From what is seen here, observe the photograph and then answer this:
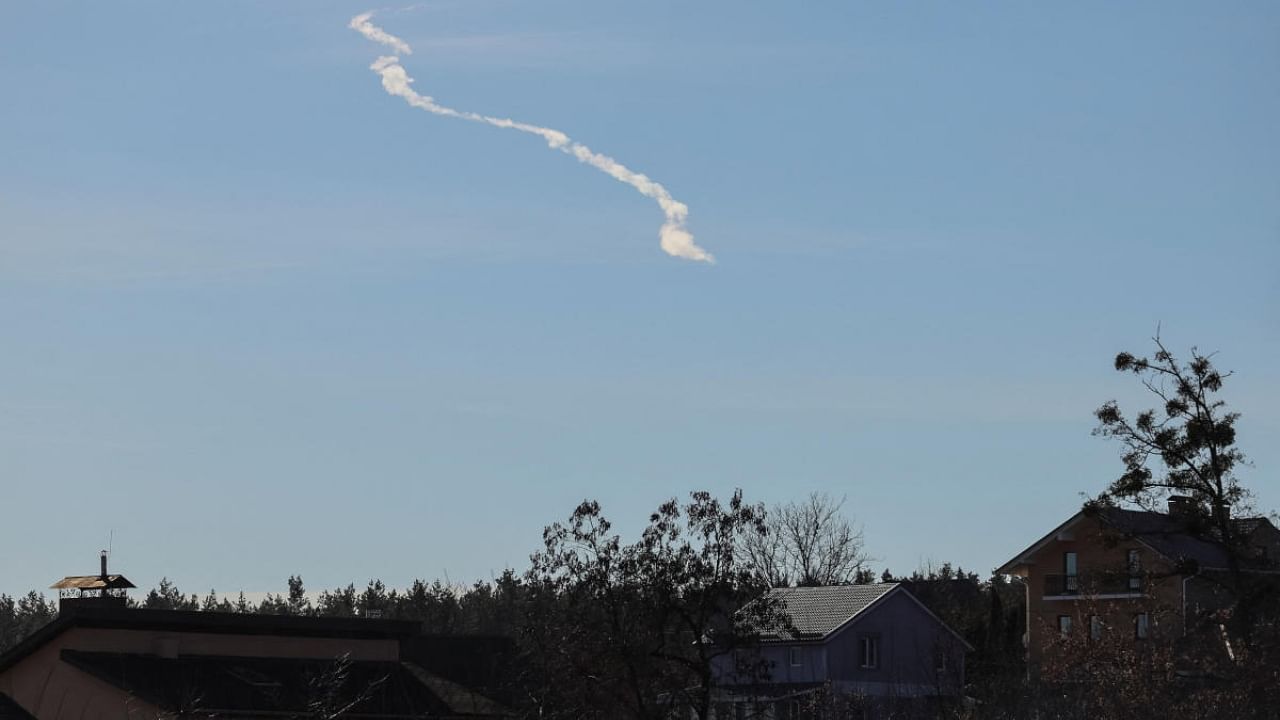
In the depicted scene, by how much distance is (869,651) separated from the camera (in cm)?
7456

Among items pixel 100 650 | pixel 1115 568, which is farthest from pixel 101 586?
pixel 1115 568

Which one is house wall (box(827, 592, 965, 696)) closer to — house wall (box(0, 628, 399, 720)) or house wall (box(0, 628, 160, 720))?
house wall (box(0, 628, 399, 720))

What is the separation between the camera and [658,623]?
141 ft

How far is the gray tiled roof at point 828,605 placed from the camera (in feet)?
240

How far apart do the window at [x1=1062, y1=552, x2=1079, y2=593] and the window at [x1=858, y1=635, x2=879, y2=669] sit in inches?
421

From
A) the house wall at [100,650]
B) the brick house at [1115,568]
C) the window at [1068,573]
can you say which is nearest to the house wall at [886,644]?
the brick house at [1115,568]

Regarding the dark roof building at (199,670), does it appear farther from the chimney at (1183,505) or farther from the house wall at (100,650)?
the chimney at (1183,505)

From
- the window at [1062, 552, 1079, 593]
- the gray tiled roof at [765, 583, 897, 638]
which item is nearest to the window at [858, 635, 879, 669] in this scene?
the gray tiled roof at [765, 583, 897, 638]

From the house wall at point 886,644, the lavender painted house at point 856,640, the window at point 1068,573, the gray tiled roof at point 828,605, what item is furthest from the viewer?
the window at point 1068,573

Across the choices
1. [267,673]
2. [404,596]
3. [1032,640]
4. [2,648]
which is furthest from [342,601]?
[267,673]

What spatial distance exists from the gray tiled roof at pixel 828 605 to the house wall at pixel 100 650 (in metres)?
30.1

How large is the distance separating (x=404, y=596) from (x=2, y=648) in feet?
80.3

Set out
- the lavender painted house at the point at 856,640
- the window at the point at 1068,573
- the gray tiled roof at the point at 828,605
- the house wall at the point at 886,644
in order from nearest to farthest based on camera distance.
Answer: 1. the lavender painted house at the point at 856,640
2. the house wall at the point at 886,644
3. the gray tiled roof at the point at 828,605
4. the window at the point at 1068,573

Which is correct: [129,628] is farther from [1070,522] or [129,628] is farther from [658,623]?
[1070,522]
